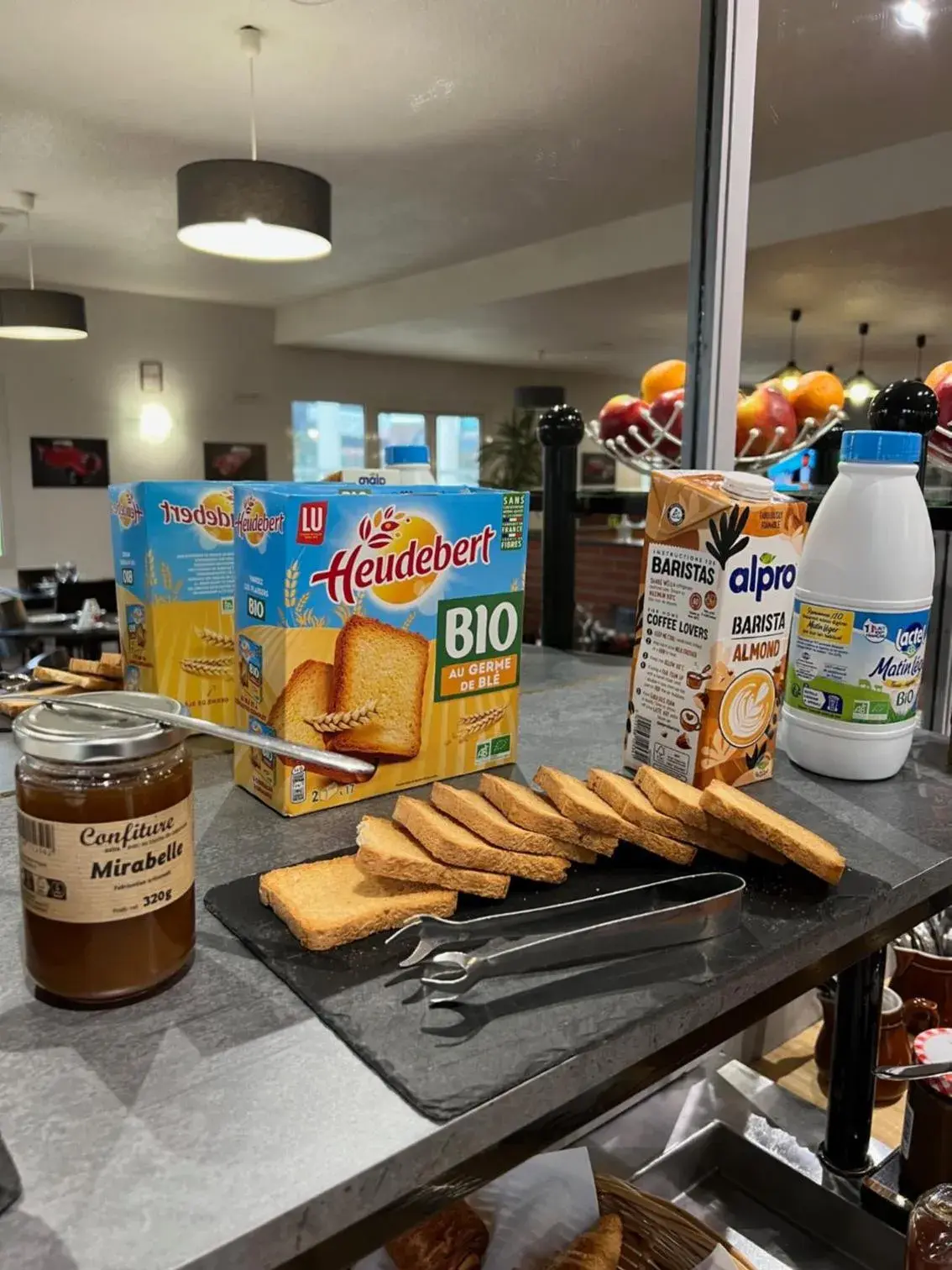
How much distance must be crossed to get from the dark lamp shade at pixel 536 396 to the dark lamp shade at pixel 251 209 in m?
2.85

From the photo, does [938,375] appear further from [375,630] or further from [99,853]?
[99,853]

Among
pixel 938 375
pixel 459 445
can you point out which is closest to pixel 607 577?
pixel 459 445

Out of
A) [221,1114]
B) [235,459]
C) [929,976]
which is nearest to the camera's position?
[221,1114]

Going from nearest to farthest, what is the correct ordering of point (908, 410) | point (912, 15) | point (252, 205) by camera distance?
point (908, 410) → point (252, 205) → point (912, 15)

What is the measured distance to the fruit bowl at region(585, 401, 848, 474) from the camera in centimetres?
114

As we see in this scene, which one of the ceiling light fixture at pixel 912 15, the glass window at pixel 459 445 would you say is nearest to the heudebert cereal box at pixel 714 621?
the ceiling light fixture at pixel 912 15

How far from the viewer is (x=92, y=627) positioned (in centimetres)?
114

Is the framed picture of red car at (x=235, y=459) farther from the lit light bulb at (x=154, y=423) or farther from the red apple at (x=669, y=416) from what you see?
the red apple at (x=669, y=416)

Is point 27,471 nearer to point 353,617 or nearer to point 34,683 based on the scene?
point 34,683

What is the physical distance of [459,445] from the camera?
10.8ft

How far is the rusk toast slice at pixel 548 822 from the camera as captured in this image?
570 mm

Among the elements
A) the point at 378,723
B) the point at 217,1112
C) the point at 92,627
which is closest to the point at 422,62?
the point at 92,627

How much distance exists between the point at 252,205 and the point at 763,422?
0.74 m

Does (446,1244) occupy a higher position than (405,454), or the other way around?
(405,454)
